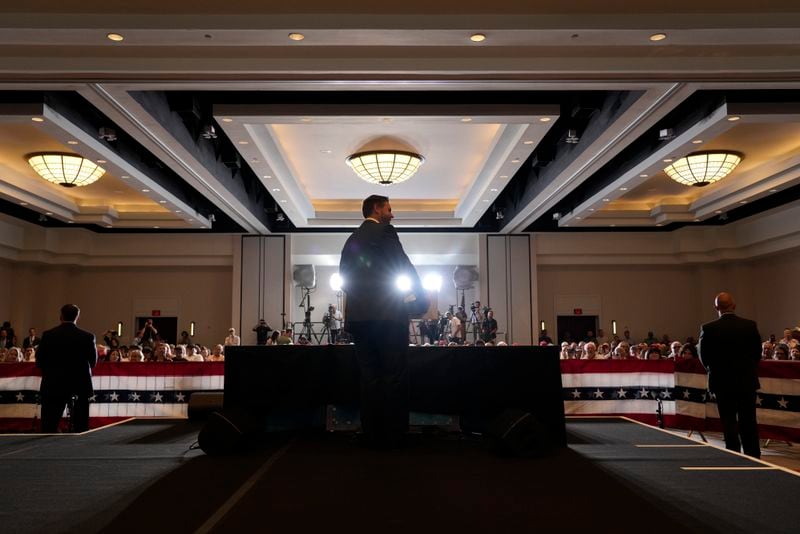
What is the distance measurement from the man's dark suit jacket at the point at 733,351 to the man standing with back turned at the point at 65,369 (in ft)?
18.3

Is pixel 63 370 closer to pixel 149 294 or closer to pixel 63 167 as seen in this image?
pixel 63 167

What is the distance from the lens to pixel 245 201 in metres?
12.4

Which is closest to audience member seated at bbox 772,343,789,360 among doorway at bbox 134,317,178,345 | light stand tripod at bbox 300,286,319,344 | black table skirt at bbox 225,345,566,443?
black table skirt at bbox 225,345,566,443

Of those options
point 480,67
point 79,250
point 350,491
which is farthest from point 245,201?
point 350,491

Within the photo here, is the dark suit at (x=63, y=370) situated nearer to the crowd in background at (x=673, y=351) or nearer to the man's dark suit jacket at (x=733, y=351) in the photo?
the man's dark suit jacket at (x=733, y=351)

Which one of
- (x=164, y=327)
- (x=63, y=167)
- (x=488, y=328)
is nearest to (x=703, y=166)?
(x=488, y=328)

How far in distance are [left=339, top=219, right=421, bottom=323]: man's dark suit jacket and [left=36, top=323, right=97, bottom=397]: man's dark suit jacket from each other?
394cm

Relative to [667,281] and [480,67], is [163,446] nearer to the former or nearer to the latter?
[480,67]

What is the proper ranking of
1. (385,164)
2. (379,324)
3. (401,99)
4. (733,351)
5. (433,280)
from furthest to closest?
1. (433,280)
2. (385,164)
3. (401,99)
4. (733,351)
5. (379,324)

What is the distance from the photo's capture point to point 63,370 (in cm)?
595

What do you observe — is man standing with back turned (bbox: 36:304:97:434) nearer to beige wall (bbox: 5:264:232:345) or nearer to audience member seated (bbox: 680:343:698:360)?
audience member seated (bbox: 680:343:698:360)

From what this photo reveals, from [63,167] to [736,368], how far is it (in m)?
9.70

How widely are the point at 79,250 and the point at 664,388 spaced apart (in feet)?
45.4

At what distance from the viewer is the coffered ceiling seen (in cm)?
535
